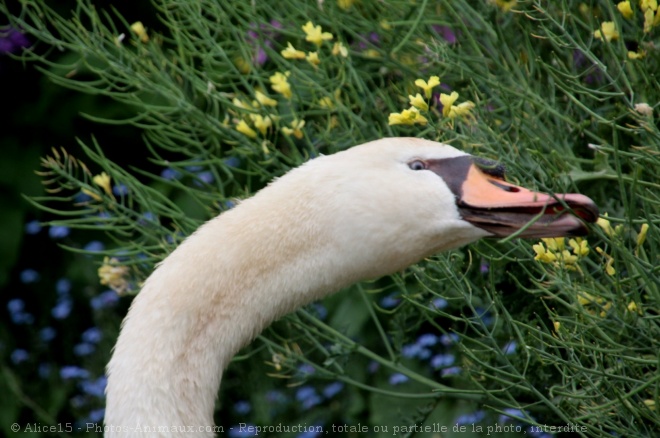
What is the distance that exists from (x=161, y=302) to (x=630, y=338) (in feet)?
2.24

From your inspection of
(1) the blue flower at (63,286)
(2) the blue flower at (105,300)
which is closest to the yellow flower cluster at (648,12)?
(2) the blue flower at (105,300)

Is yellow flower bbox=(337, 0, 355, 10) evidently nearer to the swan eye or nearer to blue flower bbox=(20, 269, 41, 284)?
the swan eye

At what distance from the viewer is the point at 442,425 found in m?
2.46

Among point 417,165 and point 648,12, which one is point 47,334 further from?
point 648,12

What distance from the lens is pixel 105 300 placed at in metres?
3.20

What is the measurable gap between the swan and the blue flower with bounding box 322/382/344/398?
1256 mm

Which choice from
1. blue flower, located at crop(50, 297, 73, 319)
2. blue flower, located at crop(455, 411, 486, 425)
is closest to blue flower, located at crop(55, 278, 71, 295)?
blue flower, located at crop(50, 297, 73, 319)

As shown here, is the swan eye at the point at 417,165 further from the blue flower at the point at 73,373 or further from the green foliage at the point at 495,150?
the blue flower at the point at 73,373

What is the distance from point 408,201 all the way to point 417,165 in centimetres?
6

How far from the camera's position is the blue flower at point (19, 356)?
10.9ft

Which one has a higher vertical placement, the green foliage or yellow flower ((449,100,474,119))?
yellow flower ((449,100,474,119))

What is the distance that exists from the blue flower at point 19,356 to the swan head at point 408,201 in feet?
6.80

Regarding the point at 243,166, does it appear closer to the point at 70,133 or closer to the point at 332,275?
the point at 70,133

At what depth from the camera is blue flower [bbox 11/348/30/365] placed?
3336 millimetres
